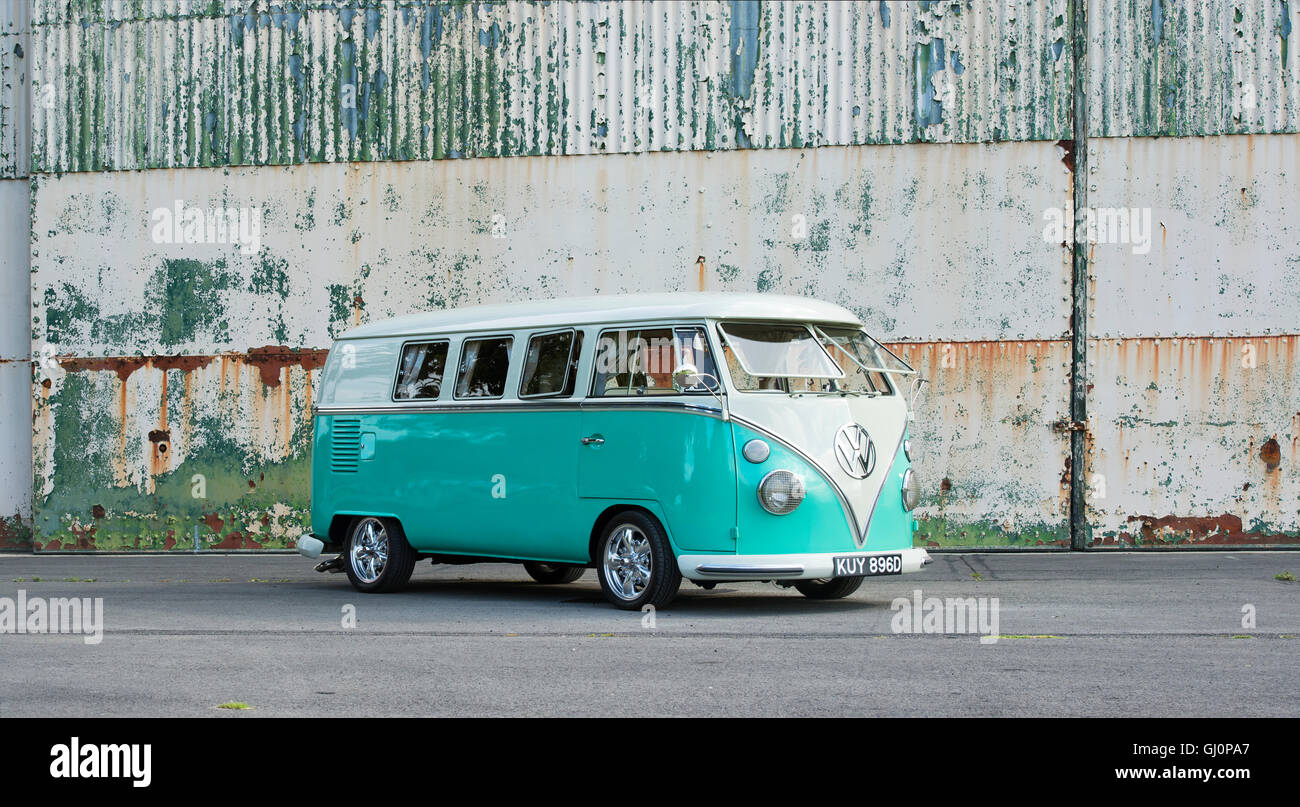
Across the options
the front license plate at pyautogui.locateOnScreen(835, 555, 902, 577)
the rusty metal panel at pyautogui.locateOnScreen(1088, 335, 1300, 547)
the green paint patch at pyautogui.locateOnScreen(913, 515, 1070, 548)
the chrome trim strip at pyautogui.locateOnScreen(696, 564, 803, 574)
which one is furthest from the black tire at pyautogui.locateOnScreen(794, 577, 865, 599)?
the rusty metal panel at pyautogui.locateOnScreen(1088, 335, 1300, 547)

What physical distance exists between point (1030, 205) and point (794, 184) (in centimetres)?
268

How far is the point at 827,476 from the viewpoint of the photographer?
36.3ft

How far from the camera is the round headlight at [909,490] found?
11.6m

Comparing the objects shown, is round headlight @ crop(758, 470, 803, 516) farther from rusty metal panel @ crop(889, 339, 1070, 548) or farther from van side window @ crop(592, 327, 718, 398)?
rusty metal panel @ crop(889, 339, 1070, 548)

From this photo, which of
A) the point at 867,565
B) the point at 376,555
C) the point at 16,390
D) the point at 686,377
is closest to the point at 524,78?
the point at 376,555

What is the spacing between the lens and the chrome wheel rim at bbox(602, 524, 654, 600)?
11.3m

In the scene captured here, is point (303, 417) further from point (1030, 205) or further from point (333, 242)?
point (1030, 205)

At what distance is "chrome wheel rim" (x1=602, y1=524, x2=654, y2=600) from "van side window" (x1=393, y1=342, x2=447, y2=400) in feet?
7.85

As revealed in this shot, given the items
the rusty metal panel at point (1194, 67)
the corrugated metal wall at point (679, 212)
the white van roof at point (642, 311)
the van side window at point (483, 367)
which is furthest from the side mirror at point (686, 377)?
the rusty metal panel at point (1194, 67)

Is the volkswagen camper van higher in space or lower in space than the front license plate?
higher

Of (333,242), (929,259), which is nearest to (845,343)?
(929,259)

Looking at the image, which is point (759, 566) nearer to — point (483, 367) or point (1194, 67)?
point (483, 367)

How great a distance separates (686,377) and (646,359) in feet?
2.05

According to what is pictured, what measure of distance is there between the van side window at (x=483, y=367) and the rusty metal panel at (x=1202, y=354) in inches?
309
